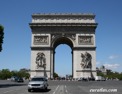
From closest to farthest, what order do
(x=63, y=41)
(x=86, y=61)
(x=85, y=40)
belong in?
(x=86, y=61) < (x=85, y=40) < (x=63, y=41)

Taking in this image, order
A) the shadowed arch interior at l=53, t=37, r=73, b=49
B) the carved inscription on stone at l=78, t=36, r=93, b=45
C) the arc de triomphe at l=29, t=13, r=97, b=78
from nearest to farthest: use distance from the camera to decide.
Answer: the arc de triomphe at l=29, t=13, r=97, b=78, the carved inscription on stone at l=78, t=36, r=93, b=45, the shadowed arch interior at l=53, t=37, r=73, b=49

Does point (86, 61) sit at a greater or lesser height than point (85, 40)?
lesser

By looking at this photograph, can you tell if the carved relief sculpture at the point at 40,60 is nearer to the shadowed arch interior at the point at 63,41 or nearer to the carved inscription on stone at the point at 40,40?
the carved inscription on stone at the point at 40,40

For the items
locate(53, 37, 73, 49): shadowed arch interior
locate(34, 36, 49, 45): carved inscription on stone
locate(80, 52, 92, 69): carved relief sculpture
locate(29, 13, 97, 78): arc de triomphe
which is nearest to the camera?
locate(80, 52, 92, 69): carved relief sculpture

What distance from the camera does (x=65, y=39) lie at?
251ft

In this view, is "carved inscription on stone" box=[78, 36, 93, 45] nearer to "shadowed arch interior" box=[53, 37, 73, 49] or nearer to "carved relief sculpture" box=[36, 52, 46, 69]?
"shadowed arch interior" box=[53, 37, 73, 49]

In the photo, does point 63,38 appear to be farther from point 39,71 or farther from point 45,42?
point 39,71

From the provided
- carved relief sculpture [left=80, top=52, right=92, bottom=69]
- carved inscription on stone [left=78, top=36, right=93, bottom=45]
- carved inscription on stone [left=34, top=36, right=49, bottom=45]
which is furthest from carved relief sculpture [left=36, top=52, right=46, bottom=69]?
carved inscription on stone [left=78, top=36, right=93, bottom=45]

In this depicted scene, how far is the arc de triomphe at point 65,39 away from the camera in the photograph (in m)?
73.0

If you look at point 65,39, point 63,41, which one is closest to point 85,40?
point 65,39

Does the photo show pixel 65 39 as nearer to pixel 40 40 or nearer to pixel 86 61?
pixel 40 40

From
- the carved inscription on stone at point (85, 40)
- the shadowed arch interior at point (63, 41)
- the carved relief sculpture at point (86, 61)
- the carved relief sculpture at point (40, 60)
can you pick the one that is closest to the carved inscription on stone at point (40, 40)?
the carved relief sculpture at point (40, 60)

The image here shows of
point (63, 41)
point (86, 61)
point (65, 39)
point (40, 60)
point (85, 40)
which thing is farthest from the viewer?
point (63, 41)

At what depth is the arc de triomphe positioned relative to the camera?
7300 cm
